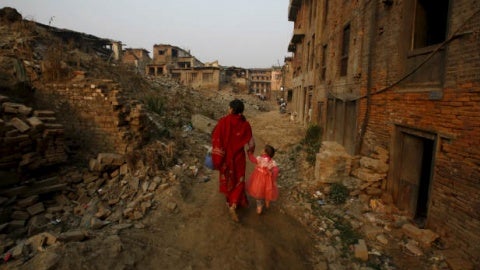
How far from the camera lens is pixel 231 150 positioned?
4074 mm

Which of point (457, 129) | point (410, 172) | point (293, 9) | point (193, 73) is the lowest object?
point (410, 172)

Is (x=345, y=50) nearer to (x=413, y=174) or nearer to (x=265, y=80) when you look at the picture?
(x=413, y=174)

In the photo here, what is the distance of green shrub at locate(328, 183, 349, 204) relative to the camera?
18.1ft

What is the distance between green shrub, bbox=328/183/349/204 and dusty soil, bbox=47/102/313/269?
1369 millimetres

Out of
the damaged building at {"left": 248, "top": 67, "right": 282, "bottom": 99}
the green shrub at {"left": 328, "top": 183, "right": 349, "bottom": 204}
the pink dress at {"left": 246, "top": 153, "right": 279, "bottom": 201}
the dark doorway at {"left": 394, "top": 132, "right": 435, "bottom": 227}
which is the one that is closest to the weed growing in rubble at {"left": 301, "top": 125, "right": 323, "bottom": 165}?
the green shrub at {"left": 328, "top": 183, "right": 349, "bottom": 204}

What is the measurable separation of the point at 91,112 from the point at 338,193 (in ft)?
21.3

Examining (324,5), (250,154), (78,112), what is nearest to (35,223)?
(78,112)

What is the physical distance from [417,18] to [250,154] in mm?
4184

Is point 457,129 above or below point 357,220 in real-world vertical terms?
above

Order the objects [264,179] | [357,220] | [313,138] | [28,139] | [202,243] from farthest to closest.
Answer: [313,138] → [28,139] → [357,220] → [264,179] → [202,243]

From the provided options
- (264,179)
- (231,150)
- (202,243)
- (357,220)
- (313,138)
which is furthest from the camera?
(313,138)

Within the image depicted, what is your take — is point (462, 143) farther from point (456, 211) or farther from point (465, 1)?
point (465, 1)

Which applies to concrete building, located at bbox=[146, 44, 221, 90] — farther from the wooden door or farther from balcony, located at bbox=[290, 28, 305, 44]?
the wooden door

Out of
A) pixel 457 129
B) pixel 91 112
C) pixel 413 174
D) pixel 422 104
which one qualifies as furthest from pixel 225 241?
pixel 91 112
